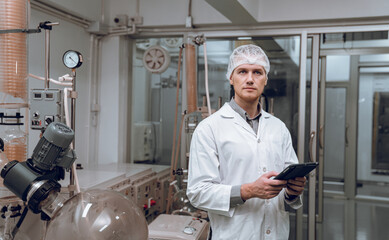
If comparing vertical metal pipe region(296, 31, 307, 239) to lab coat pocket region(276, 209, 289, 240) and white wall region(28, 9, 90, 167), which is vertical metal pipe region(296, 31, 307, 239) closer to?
lab coat pocket region(276, 209, 289, 240)

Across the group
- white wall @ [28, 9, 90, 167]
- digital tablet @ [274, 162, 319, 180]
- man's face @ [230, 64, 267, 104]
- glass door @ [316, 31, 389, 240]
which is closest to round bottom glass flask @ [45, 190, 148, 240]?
digital tablet @ [274, 162, 319, 180]

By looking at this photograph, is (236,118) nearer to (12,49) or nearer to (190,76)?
(12,49)

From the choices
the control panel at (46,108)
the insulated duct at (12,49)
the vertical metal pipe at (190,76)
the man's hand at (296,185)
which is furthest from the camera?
the vertical metal pipe at (190,76)

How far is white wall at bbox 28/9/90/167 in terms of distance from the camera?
298cm

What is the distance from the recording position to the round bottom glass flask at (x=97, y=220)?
3.92 ft

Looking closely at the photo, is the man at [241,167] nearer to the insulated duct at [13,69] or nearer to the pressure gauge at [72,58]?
the pressure gauge at [72,58]

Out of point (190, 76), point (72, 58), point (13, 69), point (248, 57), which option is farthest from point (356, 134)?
point (13, 69)

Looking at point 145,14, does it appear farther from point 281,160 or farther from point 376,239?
point 376,239

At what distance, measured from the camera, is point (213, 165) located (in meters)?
1.59

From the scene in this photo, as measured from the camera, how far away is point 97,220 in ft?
3.96

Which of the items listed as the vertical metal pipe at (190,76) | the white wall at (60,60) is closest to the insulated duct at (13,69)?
the white wall at (60,60)

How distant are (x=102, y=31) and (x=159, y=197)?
1.69 meters

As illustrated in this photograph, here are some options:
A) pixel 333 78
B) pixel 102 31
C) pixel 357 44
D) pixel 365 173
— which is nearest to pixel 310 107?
pixel 102 31

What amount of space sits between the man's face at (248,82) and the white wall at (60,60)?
1940 millimetres
